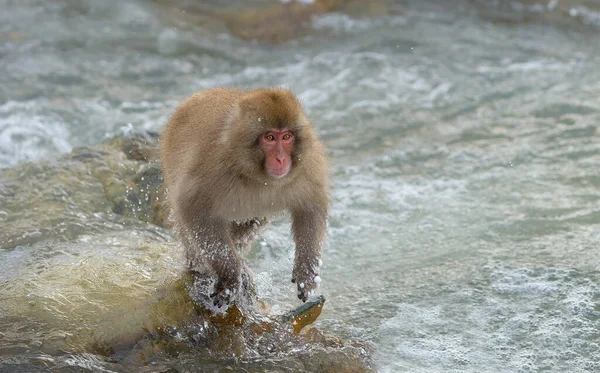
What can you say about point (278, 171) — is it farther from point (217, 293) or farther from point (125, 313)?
point (125, 313)

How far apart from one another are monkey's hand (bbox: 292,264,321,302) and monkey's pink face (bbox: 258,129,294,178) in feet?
2.44

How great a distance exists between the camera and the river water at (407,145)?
17.2 feet

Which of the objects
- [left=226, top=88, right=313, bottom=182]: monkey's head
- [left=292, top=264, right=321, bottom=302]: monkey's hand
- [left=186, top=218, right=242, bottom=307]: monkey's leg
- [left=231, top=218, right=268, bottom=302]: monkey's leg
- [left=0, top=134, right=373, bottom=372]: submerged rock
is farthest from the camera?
[left=231, top=218, right=268, bottom=302]: monkey's leg

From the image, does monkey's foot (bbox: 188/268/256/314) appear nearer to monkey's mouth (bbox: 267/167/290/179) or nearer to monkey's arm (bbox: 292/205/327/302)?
monkey's arm (bbox: 292/205/327/302)

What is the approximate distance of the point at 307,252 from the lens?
16.3ft

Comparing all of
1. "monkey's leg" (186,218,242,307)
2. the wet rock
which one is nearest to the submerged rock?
the wet rock

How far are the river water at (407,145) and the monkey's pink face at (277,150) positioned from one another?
1.12m

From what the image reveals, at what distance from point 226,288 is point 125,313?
1.84 ft

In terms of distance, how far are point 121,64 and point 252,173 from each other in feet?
24.7

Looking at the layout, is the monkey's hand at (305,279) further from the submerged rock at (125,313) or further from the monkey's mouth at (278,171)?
the monkey's mouth at (278,171)

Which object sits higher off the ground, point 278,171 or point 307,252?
point 278,171

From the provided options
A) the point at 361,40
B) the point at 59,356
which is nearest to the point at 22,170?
the point at 59,356

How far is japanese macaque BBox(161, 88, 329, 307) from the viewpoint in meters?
4.43

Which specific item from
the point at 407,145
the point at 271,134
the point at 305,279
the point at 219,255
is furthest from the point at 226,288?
the point at 407,145
